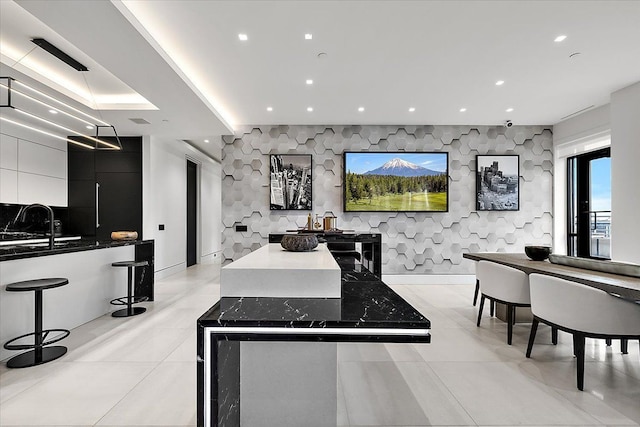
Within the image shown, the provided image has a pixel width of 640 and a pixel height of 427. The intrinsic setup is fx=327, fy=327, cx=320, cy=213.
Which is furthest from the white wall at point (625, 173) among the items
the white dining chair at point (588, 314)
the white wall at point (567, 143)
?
the white dining chair at point (588, 314)

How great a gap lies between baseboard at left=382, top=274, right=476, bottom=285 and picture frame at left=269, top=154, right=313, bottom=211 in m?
1.98

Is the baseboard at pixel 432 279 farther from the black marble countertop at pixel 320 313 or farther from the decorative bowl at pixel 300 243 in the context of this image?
the black marble countertop at pixel 320 313

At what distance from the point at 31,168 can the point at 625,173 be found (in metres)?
8.18

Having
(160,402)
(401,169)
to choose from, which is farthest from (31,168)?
(401,169)

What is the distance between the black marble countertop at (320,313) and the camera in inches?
45.5

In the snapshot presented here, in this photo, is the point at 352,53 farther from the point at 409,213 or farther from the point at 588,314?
the point at 409,213

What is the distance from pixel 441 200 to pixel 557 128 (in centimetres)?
234

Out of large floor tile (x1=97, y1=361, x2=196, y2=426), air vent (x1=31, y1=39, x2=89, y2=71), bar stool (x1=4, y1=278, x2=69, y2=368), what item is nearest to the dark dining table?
large floor tile (x1=97, y1=361, x2=196, y2=426)

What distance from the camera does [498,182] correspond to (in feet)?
18.9

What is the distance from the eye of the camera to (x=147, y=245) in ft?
14.5

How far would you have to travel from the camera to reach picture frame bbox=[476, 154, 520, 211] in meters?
5.77

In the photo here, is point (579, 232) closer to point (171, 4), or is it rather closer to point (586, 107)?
point (586, 107)

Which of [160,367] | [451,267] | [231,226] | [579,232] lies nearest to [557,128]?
[579,232]

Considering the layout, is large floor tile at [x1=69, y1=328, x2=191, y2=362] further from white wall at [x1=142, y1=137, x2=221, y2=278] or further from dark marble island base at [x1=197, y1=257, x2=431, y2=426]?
white wall at [x1=142, y1=137, x2=221, y2=278]
